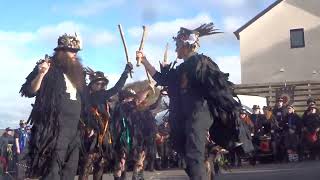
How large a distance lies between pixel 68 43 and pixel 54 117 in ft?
2.99

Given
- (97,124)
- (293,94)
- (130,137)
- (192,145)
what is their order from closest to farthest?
(192,145), (97,124), (130,137), (293,94)

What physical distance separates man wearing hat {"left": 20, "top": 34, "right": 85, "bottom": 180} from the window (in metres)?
29.4

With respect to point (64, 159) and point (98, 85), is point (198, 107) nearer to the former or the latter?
point (64, 159)

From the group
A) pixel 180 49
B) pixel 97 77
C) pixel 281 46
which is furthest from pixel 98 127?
pixel 281 46

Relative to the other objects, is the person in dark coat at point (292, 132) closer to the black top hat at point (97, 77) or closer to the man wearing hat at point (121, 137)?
the man wearing hat at point (121, 137)

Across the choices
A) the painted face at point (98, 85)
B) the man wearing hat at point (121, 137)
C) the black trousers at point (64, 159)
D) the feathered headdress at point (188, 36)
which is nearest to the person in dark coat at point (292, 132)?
the man wearing hat at point (121, 137)

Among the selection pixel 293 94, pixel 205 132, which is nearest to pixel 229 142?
pixel 205 132

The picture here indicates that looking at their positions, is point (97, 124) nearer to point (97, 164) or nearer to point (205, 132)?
point (97, 164)

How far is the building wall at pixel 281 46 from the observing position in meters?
33.8

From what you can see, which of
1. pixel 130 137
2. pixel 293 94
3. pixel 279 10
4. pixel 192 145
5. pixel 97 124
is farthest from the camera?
pixel 279 10

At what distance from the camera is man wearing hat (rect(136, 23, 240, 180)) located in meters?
6.05

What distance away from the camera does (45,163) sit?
6.22 meters

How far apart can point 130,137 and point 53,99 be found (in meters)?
3.77

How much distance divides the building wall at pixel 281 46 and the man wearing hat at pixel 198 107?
28.4 metres
